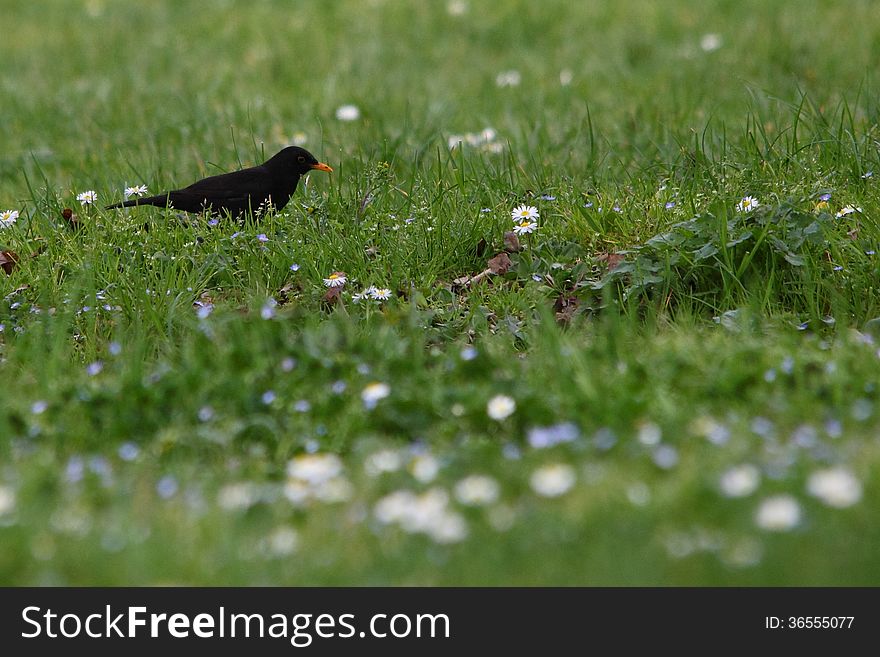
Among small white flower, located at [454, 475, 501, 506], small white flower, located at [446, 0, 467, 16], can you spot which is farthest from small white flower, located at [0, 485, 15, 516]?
small white flower, located at [446, 0, 467, 16]

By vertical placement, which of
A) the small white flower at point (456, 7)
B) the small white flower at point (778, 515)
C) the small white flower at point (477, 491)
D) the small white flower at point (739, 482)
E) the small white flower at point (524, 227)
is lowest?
the small white flower at point (778, 515)

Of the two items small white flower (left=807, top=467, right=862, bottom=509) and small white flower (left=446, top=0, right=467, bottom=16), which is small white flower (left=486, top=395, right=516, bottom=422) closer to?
Result: small white flower (left=807, top=467, right=862, bottom=509)

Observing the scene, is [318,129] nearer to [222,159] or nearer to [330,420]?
[222,159]

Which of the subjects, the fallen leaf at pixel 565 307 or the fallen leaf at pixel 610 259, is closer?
the fallen leaf at pixel 565 307

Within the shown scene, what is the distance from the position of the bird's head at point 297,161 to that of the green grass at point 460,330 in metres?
0.19

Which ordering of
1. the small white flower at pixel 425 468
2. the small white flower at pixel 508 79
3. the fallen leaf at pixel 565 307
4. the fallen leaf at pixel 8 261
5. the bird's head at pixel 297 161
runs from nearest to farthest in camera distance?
1. the small white flower at pixel 425 468
2. the fallen leaf at pixel 565 307
3. the fallen leaf at pixel 8 261
4. the bird's head at pixel 297 161
5. the small white flower at pixel 508 79

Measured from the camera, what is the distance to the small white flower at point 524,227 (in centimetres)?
469

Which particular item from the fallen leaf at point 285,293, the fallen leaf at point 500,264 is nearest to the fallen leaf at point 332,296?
the fallen leaf at point 285,293

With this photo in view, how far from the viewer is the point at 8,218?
5156mm

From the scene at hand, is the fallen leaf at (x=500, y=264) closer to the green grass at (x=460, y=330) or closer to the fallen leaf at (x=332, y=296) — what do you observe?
the green grass at (x=460, y=330)

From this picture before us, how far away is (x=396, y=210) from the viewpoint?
16.7 ft

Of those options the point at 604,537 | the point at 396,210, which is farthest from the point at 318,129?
the point at 604,537

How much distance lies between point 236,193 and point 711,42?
13.7 feet

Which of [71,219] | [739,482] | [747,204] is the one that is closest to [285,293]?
[71,219]
